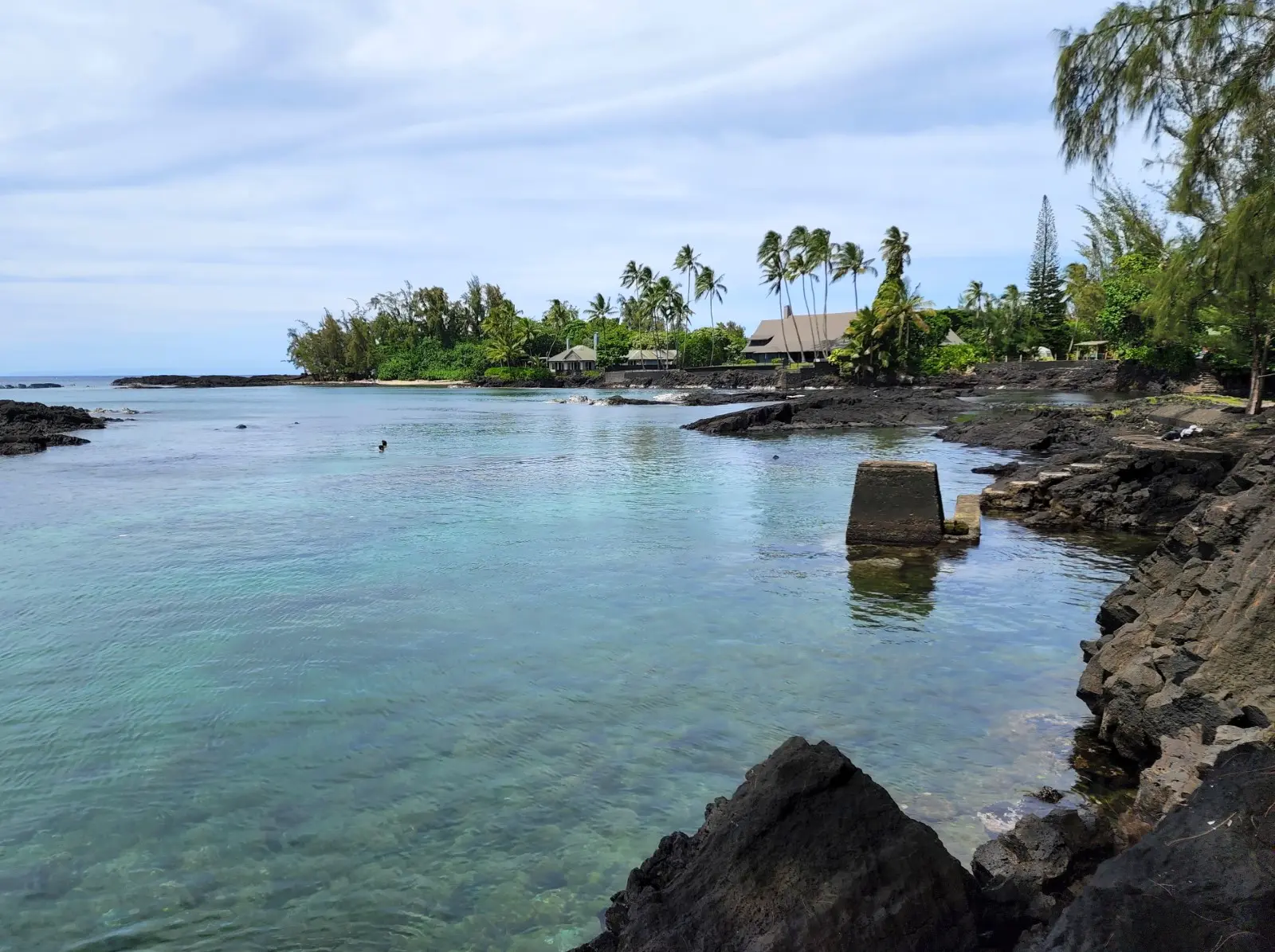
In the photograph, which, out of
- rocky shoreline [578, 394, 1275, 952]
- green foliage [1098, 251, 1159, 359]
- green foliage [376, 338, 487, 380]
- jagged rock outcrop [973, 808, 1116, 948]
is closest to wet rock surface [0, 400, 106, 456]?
rocky shoreline [578, 394, 1275, 952]

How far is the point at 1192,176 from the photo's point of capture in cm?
1180

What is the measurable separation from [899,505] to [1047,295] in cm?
8897

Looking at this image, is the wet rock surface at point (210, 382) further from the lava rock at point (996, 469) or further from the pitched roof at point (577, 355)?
the lava rock at point (996, 469)

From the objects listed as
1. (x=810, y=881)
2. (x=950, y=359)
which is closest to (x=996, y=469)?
(x=810, y=881)

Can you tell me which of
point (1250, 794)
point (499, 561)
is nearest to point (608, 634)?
point (499, 561)

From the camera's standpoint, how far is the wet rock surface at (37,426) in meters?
33.6

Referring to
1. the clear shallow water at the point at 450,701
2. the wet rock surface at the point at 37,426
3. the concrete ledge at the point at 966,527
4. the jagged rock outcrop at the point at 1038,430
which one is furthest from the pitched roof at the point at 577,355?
the concrete ledge at the point at 966,527

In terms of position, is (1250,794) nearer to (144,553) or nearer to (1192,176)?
(1192,176)

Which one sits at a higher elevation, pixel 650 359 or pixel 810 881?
pixel 650 359

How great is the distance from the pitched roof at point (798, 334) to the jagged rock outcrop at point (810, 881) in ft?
319

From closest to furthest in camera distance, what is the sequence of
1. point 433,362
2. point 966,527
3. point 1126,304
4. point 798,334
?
point 966,527, point 1126,304, point 798,334, point 433,362

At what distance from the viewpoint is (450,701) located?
26.3ft

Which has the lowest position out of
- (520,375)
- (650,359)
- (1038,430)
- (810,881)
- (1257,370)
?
(1038,430)

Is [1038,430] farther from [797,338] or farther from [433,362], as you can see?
[433,362]
